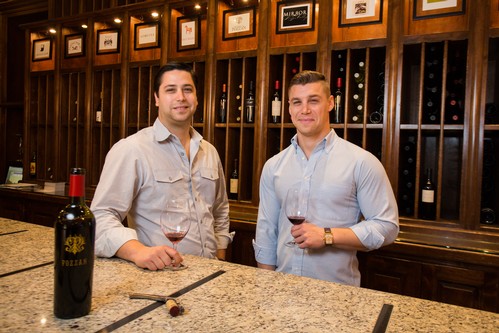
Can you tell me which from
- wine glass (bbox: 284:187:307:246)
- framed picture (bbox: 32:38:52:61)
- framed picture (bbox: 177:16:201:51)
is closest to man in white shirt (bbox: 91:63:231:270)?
wine glass (bbox: 284:187:307:246)

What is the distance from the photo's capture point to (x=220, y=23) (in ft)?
11.5

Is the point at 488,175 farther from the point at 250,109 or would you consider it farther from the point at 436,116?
the point at 250,109

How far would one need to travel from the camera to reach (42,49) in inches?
186

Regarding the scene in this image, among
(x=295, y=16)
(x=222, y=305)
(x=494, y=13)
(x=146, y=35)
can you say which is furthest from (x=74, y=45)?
(x=222, y=305)

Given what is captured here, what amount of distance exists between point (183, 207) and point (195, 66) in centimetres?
247

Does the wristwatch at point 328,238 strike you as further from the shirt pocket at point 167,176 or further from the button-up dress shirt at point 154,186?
the shirt pocket at point 167,176

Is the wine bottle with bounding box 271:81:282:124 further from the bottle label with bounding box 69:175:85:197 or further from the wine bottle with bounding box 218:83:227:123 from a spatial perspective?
the bottle label with bounding box 69:175:85:197

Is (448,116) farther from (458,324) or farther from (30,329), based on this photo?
(30,329)

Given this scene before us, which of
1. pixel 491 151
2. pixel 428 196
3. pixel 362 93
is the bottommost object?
pixel 428 196

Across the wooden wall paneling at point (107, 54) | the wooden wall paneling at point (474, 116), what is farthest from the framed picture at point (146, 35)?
the wooden wall paneling at point (474, 116)

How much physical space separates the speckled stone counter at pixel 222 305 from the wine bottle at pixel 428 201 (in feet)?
5.70

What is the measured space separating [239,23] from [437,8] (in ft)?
4.99

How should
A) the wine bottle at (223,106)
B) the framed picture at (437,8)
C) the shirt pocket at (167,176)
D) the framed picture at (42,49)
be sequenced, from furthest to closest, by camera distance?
the framed picture at (42,49), the wine bottle at (223,106), the framed picture at (437,8), the shirt pocket at (167,176)

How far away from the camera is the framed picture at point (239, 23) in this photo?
3.38m
